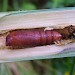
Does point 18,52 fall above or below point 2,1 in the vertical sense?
below

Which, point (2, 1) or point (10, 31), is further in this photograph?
point (2, 1)

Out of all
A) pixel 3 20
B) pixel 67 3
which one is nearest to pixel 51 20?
pixel 3 20

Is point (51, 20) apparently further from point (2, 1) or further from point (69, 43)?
point (2, 1)

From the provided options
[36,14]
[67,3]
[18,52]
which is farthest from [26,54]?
[67,3]

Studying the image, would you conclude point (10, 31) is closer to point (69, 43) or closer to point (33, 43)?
point (33, 43)

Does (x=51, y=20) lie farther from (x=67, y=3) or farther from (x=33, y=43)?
(x=67, y=3)

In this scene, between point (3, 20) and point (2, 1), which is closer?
point (3, 20)

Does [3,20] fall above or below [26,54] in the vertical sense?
above
